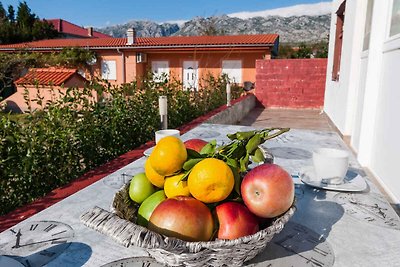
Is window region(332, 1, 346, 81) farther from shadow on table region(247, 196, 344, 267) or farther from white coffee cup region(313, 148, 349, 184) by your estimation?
shadow on table region(247, 196, 344, 267)

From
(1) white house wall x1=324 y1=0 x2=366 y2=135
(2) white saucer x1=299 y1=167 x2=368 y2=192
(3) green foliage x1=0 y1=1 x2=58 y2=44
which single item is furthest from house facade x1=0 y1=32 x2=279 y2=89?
(2) white saucer x1=299 y1=167 x2=368 y2=192

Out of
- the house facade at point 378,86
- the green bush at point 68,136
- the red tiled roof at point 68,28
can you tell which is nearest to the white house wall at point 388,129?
the house facade at point 378,86

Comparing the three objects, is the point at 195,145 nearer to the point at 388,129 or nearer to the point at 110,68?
the point at 388,129

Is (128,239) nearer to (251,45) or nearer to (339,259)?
(339,259)

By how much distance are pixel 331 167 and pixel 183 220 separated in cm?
81

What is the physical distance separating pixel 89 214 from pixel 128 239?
0.12 m

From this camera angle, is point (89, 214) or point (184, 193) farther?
point (184, 193)

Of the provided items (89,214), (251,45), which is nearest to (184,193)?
(89,214)

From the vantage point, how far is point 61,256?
2.67ft

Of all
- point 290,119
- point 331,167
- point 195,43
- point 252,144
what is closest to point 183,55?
point 195,43

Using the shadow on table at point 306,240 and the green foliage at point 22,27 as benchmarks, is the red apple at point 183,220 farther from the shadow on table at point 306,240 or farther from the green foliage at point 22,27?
the green foliage at point 22,27

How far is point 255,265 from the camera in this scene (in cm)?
77

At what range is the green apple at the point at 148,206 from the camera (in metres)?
0.75

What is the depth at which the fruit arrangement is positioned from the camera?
672 mm
